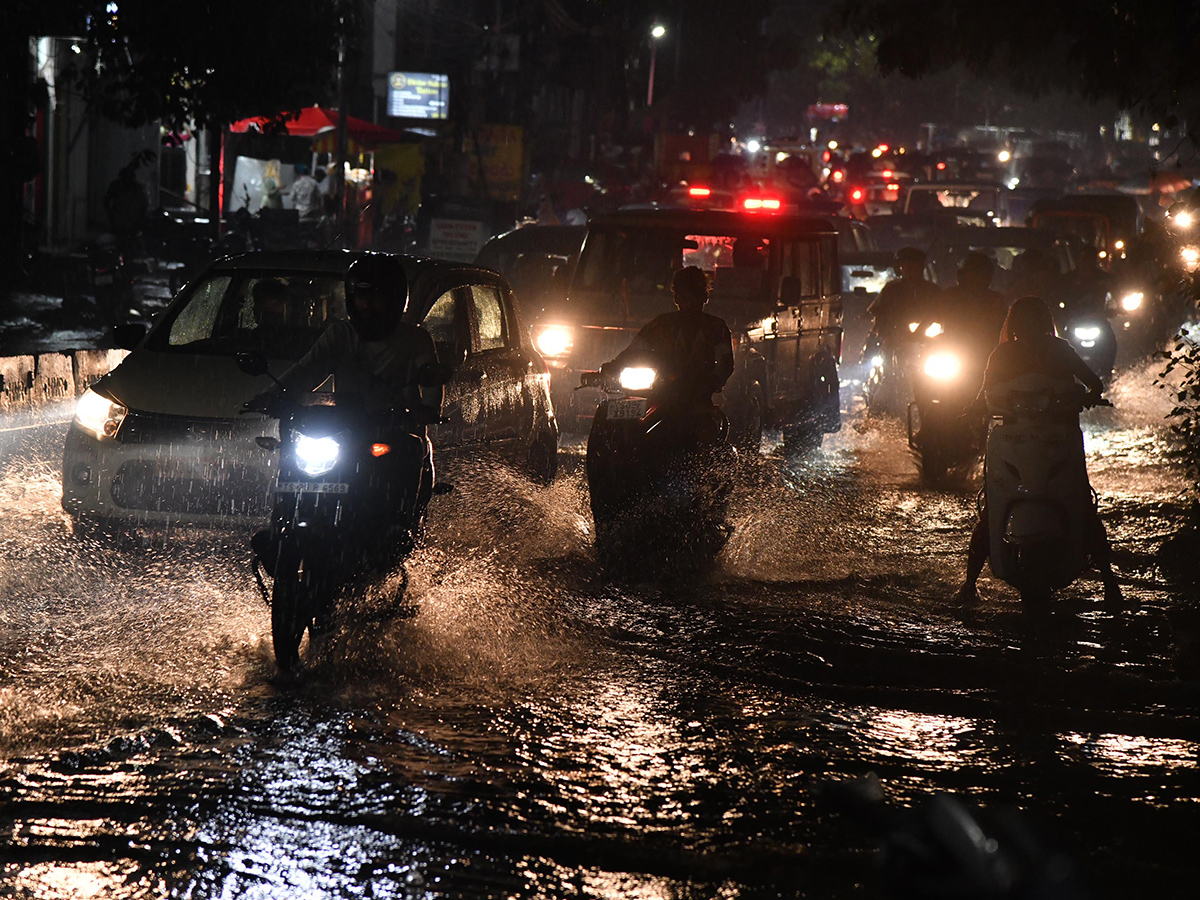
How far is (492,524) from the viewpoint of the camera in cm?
952

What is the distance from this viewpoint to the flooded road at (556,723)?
175 inches

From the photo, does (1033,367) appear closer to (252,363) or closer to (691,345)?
(691,345)

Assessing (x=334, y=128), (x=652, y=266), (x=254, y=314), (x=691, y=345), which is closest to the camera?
(x=691, y=345)

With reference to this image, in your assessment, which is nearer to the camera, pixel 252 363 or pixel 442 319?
pixel 252 363

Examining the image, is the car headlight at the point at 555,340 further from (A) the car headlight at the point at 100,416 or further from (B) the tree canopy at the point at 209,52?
(B) the tree canopy at the point at 209,52

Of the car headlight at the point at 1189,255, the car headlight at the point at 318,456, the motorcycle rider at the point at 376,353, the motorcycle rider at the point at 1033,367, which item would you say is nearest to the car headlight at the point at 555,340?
the car headlight at the point at 1189,255

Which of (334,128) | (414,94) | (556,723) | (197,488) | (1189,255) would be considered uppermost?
(414,94)

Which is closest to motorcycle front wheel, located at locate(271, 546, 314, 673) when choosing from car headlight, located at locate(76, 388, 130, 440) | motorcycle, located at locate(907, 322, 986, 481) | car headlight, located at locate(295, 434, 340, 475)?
car headlight, located at locate(295, 434, 340, 475)

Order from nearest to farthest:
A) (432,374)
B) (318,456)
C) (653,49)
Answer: (318,456) → (432,374) → (653,49)

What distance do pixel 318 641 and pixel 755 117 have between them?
363 ft

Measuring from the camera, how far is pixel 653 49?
63719mm

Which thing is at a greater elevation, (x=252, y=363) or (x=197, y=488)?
(x=252, y=363)

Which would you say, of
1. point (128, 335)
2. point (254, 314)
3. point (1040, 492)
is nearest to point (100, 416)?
point (128, 335)

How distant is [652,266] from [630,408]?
4.32m
